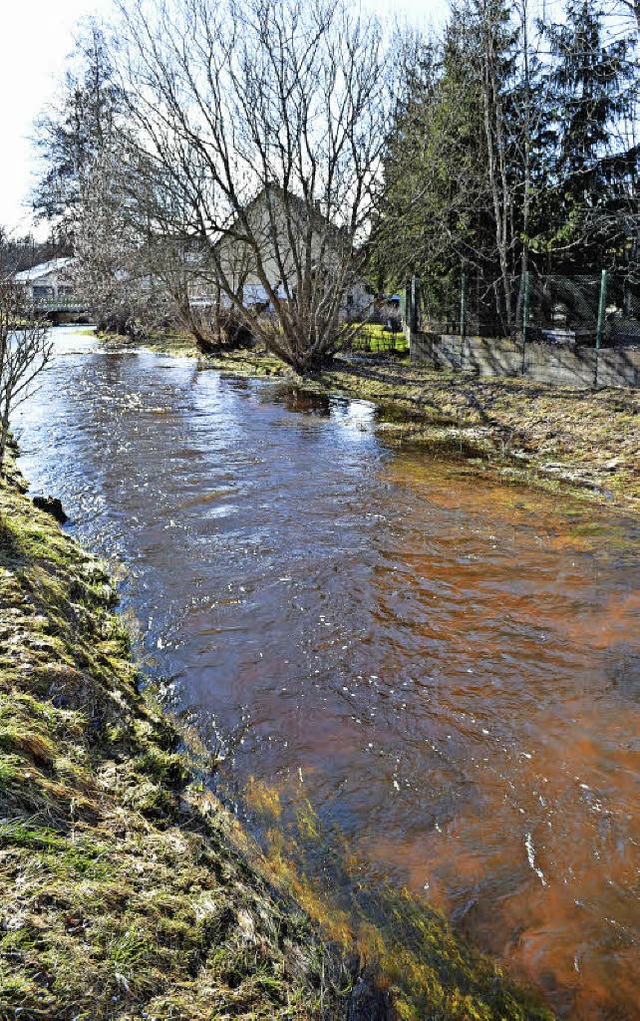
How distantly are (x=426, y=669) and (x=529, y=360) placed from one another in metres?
11.7

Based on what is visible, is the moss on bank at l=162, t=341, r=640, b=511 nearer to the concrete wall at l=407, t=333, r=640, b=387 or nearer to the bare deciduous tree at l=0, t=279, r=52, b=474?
the concrete wall at l=407, t=333, r=640, b=387

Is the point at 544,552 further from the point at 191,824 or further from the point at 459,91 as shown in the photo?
the point at 459,91

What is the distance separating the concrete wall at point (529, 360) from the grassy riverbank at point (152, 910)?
457 inches

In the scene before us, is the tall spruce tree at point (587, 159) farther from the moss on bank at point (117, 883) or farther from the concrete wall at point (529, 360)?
the moss on bank at point (117, 883)

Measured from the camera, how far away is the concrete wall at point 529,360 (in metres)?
12.7

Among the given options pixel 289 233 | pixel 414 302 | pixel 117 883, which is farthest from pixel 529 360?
pixel 117 883

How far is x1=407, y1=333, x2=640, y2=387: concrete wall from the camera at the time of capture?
1271 cm

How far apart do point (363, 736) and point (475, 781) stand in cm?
69

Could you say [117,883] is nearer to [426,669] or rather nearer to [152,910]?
[152,910]

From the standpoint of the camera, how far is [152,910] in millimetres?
2318

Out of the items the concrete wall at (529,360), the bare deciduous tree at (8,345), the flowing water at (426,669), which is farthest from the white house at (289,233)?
the bare deciduous tree at (8,345)

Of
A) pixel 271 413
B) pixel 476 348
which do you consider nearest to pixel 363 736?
pixel 271 413

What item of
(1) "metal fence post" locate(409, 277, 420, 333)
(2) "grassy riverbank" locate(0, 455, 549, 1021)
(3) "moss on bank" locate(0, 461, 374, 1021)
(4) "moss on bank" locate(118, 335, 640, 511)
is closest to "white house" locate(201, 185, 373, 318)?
(1) "metal fence post" locate(409, 277, 420, 333)

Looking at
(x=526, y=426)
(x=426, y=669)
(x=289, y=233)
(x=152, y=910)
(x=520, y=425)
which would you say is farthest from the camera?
(x=289, y=233)
